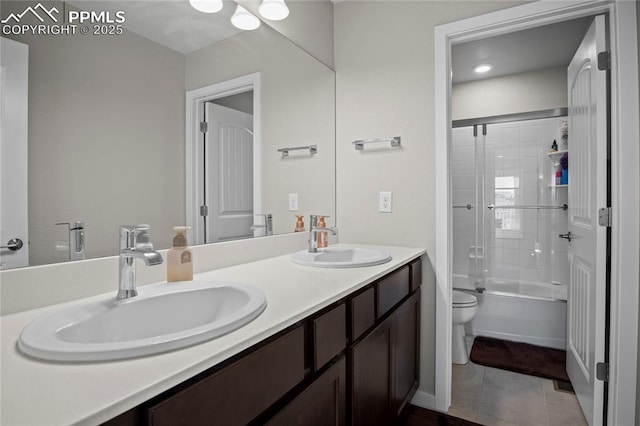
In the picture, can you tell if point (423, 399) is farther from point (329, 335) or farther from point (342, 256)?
point (329, 335)

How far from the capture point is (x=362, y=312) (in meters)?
1.24

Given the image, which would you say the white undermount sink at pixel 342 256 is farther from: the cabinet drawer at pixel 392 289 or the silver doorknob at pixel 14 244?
the silver doorknob at pixel 14 244

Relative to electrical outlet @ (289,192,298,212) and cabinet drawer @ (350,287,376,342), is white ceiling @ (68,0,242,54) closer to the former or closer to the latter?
electrical outlet @ (289,192,298,212)

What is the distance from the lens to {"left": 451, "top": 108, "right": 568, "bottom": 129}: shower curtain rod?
316 cm

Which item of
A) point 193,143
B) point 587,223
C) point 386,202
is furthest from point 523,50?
point 193,143

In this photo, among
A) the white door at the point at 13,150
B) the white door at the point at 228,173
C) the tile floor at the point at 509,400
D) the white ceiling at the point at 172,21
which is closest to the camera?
the white door at the point at 13,150

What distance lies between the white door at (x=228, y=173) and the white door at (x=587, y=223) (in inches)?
64.3

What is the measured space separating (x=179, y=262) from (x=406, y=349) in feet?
3.85

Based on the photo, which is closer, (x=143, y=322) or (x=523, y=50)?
(x=143, y=322)

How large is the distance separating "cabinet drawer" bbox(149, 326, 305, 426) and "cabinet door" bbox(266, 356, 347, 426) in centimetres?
5

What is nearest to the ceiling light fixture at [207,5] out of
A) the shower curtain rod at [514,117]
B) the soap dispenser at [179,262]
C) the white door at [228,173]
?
the white door at [228,173]

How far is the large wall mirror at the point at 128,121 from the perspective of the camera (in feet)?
3.02

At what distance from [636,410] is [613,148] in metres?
1.14

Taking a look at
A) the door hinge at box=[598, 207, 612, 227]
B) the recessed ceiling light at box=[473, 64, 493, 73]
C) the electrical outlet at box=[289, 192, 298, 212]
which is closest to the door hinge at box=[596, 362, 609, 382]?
the door hinge at box=[598, 207, 612, 227]
